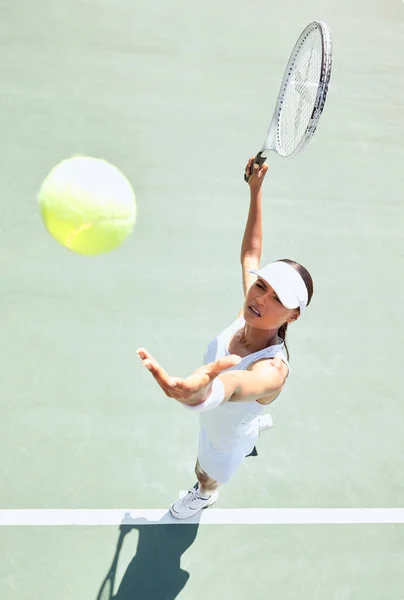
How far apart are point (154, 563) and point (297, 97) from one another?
2.59 meters

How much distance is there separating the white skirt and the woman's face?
0.62 metres

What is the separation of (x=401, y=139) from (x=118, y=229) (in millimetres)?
4188

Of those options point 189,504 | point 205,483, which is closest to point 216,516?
point 189,504

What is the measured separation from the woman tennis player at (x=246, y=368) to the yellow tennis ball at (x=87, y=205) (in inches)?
19.1

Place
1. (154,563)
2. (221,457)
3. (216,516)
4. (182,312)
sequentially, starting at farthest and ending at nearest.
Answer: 1. (182,312)
2. (216,516)
3. (154,563)
4. (221,457)

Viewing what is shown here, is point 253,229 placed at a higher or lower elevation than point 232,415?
higher

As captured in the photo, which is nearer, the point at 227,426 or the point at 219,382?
the point at 219,382

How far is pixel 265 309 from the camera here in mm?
2359

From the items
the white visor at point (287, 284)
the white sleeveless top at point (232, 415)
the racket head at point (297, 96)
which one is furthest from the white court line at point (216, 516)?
the racket head at point (297, 96)

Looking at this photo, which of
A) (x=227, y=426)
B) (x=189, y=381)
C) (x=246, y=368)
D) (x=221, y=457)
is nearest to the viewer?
(x=189, y=381)

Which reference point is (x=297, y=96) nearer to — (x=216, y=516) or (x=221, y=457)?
(x=221, y=457)

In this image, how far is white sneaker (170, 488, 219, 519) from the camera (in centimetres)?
310

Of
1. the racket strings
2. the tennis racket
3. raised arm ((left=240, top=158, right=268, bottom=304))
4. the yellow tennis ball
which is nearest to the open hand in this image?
the yellow tennis ball

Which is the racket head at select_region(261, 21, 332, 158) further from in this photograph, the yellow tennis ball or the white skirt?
the white skirt
